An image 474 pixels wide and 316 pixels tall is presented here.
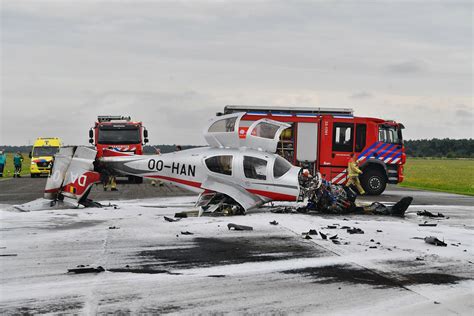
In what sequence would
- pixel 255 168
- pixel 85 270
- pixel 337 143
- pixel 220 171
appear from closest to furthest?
pixel 85 270
pixel 255 168
pixel 220 171
pixel 337 143

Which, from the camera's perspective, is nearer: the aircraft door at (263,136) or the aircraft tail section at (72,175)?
the aircraft tail section at (72,175)

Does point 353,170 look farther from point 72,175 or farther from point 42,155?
point 42,155

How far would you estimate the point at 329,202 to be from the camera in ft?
56.1

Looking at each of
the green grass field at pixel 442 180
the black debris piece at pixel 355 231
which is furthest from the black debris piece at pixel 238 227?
the green grass field at pixel 442 180

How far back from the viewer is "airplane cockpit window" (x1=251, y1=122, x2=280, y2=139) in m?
17.5

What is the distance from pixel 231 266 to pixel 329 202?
816 cm

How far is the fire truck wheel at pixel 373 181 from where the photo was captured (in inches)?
1027

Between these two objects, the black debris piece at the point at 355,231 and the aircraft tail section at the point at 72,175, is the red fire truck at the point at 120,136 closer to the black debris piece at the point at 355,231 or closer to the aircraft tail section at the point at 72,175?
the aircraft tail section at the point at 72,175

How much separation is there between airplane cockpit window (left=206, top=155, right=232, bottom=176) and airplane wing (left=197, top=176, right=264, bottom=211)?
26 cm

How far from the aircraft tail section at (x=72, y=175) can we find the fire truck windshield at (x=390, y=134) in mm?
14535

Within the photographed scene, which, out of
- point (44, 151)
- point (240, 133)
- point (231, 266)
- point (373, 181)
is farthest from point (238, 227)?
point (44, 151)

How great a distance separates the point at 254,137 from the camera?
683 inches

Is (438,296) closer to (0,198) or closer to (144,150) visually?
(0,198)

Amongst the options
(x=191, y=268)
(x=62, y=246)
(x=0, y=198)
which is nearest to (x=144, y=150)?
(x=0, y=198)
